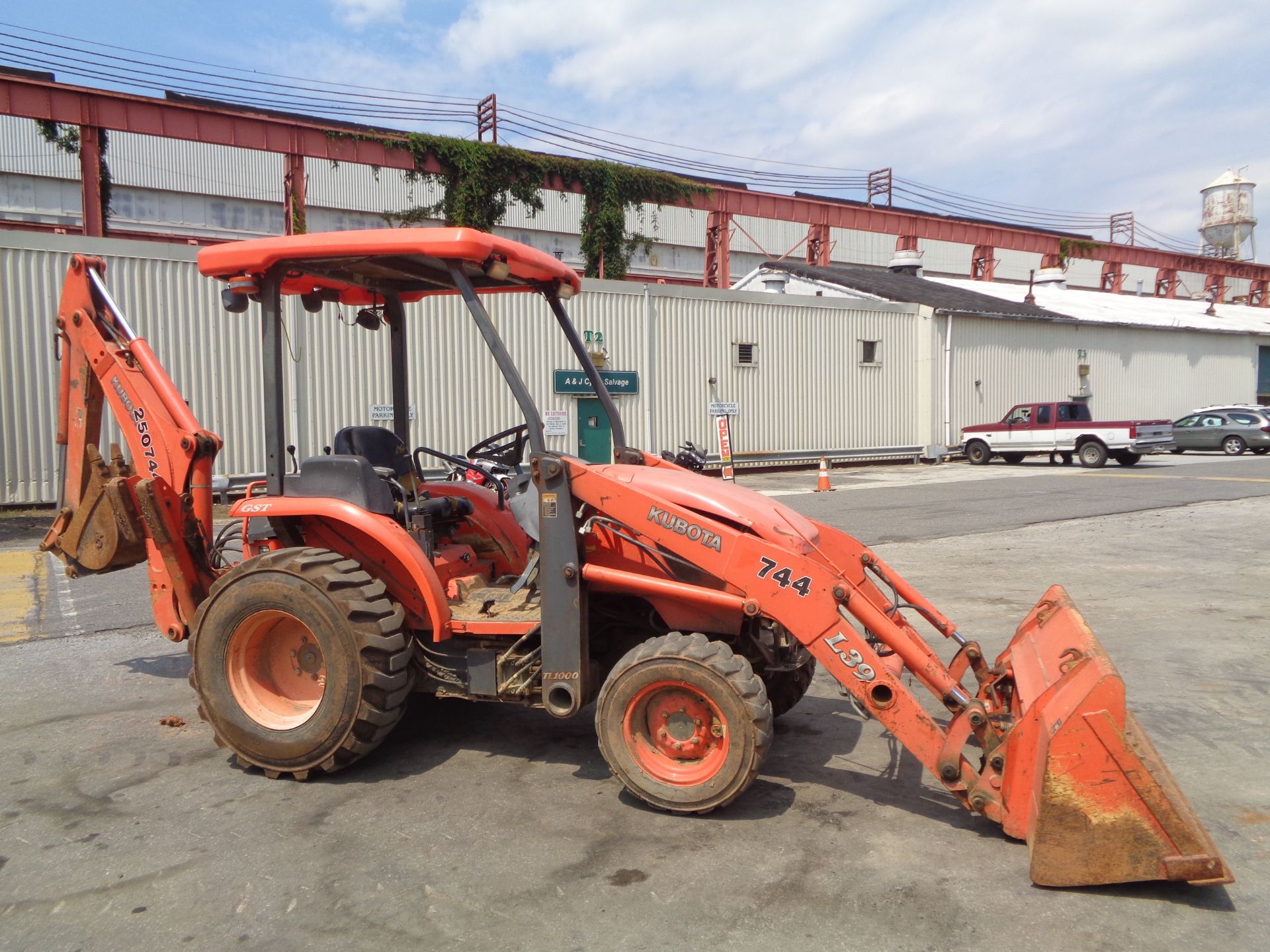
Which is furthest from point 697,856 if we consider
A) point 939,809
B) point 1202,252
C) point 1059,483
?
point 1202,252

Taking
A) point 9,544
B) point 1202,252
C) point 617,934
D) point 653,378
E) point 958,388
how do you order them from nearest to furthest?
1. point 617,934
2. point 9,544
3. point 653,378
4. point 958,388
5. point 1202,252

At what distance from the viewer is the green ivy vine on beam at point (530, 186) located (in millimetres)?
23781

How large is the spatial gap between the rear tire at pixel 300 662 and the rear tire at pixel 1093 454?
22542mm

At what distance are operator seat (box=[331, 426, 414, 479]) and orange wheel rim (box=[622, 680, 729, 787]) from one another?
1894mm

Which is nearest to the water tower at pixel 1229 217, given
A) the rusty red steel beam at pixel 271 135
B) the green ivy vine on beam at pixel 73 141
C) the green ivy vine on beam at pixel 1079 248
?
the green ivy vine on beam at pixel 1079 248

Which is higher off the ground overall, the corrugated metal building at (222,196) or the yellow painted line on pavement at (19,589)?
the corrugated metal building at (222,196)

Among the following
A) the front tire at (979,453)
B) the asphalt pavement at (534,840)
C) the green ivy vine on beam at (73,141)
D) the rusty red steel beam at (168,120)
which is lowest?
the asphalt pavement at (534,840)

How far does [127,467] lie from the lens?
5.50 m

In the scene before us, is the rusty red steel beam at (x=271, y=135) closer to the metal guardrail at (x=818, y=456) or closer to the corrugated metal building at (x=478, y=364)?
the corrugated metal building at (x=478, y=364)

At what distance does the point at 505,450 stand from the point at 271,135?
18.2m

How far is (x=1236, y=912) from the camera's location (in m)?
3.14

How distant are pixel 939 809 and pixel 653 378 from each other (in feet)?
57.0

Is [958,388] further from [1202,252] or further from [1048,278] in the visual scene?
[1202,252]

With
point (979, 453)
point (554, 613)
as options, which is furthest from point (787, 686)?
point (979, 453)
